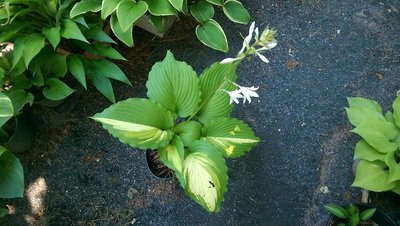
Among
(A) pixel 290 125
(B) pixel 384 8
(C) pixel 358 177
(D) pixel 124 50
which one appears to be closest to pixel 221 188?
(C) pixel 358 177

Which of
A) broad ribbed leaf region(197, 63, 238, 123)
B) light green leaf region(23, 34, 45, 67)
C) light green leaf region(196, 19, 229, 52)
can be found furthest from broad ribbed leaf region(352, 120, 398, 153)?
light green leaf region(23, 34, 45, 67)

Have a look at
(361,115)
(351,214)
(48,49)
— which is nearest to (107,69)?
(48,49)

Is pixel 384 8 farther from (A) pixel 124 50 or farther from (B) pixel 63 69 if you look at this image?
(B) pixel 63 69

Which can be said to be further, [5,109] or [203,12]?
[203,12]

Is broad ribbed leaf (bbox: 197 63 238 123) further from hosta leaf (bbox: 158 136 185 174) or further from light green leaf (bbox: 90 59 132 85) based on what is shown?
light green leaf (bbox: 90 59 132 85)

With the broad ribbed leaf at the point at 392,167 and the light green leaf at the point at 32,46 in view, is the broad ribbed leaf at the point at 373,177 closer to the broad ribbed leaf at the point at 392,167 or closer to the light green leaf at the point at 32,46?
the broad ribbed leaf at the point at 392,167

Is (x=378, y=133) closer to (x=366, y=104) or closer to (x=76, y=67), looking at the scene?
(x=366, y=104)

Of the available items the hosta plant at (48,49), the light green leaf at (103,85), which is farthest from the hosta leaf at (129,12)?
the light green leaf at (103,85)
